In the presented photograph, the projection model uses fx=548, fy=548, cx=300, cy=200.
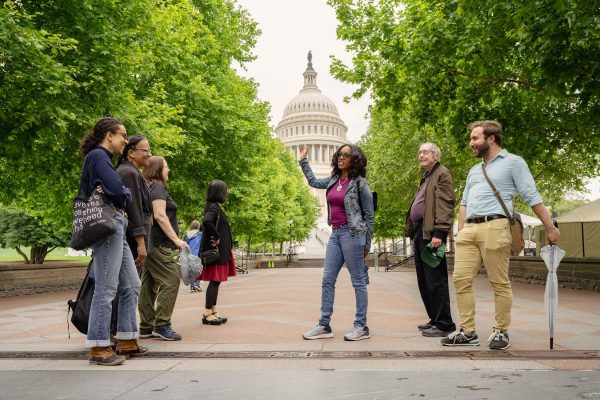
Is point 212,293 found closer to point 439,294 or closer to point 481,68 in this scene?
point 439,294

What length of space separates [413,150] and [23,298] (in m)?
19.2

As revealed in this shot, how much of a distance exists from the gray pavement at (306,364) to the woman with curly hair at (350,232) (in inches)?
12.5

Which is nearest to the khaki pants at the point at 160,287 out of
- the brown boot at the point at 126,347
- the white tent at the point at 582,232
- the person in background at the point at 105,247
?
the brown boot at the point at 126,347

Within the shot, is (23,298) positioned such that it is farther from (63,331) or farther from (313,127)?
(313,127)

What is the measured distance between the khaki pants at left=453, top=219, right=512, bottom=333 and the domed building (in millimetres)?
116826

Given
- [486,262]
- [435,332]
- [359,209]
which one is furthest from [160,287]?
[486,262]

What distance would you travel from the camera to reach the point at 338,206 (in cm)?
608

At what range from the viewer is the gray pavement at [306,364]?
3682mm

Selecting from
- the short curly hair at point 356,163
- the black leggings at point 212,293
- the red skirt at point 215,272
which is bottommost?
the black leggings at point 212,293

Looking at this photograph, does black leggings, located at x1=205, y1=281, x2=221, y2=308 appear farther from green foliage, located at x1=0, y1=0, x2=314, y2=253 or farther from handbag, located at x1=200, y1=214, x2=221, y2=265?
green foliage, located at x1=0, y1=0, x2=314, y2=253

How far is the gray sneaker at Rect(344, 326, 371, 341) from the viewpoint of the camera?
582cm

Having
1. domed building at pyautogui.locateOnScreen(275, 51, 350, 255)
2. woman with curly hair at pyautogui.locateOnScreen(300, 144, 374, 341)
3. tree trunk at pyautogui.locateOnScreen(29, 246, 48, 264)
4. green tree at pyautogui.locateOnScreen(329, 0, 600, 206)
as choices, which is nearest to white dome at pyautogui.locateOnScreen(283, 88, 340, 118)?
domed building at pyautogui.locateOnScreen(275, 51, 350, 255)

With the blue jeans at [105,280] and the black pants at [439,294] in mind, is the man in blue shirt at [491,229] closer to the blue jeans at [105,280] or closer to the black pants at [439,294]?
the black pants at [439,294]

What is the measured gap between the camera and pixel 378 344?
18.4 feet
